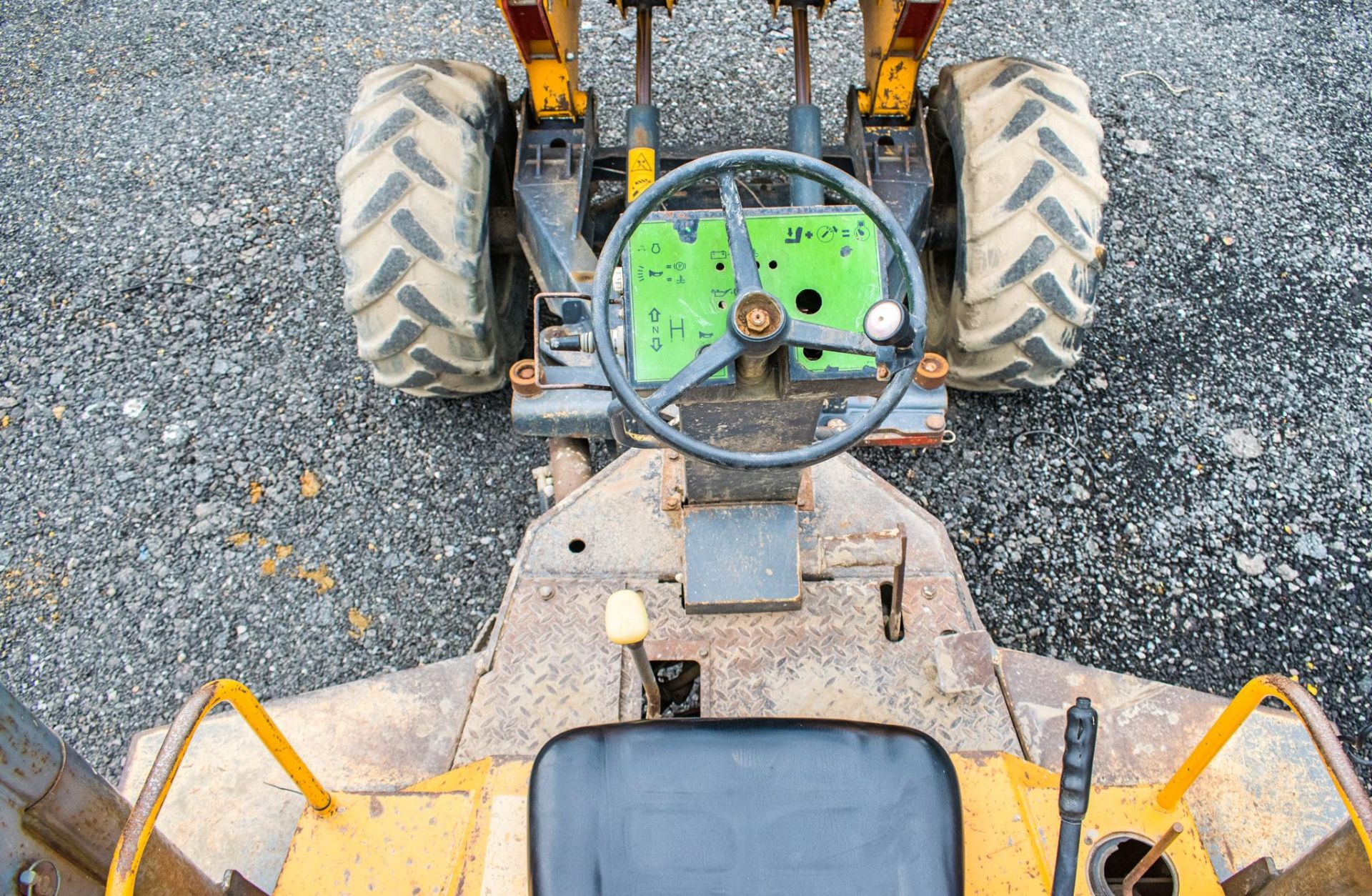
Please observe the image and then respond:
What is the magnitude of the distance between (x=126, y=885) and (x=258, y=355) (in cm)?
241

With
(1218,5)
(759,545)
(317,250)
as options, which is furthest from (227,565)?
(1218,5)

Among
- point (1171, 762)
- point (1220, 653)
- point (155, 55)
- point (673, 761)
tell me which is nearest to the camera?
point (673, 761)

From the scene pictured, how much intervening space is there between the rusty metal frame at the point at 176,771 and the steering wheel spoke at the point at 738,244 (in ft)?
3.16

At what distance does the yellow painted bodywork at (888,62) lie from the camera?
2590 mm

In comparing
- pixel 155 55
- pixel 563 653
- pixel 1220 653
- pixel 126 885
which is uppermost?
pixel 155 55

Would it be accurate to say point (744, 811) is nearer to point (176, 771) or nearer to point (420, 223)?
point (176, 771)

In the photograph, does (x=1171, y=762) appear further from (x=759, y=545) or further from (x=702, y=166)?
(x=702, y=166)

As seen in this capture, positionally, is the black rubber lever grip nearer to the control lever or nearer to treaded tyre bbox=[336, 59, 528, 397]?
the control lever

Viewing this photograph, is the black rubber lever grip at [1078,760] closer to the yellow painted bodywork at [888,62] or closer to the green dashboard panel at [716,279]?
the green dashboard panel at [716,279]

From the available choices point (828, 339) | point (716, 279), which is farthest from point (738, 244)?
point (828, 339)

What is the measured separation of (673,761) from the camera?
1.49m

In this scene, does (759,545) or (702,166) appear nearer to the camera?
(702,166)

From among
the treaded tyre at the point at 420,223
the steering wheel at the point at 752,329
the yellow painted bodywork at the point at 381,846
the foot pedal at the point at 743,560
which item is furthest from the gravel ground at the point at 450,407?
the steering wheel at the point at 752,329

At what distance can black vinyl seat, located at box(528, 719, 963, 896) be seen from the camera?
55.6 inches
